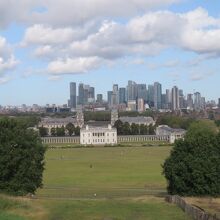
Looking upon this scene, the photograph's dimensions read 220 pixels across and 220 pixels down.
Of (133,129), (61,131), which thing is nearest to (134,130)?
(133,129)

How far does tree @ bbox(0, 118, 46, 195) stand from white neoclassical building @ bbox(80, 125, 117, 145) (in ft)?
417

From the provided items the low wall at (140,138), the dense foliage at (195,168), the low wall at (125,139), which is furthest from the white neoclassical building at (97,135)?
the dense foliage at (195,168)

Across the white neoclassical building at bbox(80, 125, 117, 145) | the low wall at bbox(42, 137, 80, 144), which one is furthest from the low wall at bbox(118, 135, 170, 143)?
the low wall at bbox(42, 137, 80, 144)

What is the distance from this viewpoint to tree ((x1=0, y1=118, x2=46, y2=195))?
36625 millimetres

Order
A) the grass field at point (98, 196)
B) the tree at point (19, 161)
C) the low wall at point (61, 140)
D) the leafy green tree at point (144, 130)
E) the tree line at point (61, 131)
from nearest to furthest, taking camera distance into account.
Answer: the grass field at point (98, 196) < the tree at point (19, 161) < the low wall at point (61, 140) < the tree line at point (61, 131) < the leafy green tree at point (144, 130)

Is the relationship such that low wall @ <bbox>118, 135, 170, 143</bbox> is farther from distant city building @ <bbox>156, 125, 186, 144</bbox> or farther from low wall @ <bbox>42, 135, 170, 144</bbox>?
distant city building @ <bbox>156, 125, 186, 144</bbox>

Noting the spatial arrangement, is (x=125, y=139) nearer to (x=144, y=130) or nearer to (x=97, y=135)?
(x=97, y=135)

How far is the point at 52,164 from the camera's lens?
8038cm

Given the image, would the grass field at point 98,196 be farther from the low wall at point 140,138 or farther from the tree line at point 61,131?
the tree line at point 61,131

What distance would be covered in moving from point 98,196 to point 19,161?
7.56 meters

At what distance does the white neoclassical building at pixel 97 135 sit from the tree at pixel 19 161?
12702 cm

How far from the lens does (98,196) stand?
41.4m

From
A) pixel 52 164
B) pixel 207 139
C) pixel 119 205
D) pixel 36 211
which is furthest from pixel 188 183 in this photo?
pixel 52 164

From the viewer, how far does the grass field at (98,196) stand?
85.3 ft
